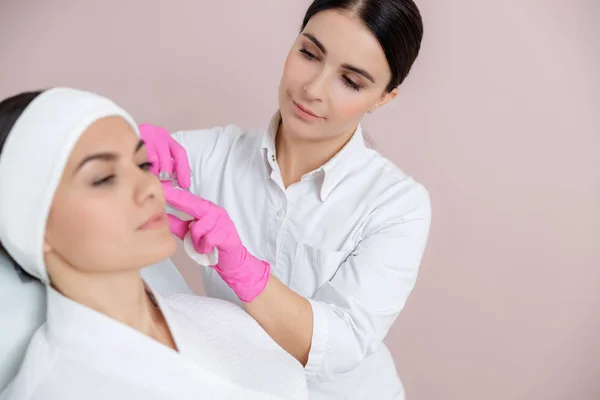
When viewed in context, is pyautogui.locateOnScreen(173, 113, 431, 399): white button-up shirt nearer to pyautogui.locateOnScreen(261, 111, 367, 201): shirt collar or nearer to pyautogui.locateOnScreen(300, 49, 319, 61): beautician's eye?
pyautogui.locateOnScreen(261, 111, 367, 201): shirt collar

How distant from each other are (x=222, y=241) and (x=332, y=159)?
1.37 feet

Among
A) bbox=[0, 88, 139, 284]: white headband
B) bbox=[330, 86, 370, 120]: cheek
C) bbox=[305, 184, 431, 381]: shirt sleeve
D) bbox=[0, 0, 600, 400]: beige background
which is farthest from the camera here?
bbox=[0, 0, 600, 400]: beige background

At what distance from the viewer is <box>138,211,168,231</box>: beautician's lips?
3.41ft

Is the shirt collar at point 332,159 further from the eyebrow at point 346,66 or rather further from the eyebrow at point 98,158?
the eyebrow at point 98,158

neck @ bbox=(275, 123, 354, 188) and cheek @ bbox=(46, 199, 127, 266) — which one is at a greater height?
neck @ bbox=(275, 123, 354, 188)

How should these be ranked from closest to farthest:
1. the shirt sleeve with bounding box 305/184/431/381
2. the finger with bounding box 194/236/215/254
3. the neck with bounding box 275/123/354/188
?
the finger with bounding box 194/236/215/254, the shirt sleeve with bounding box 305/184/431/381, the neck with bounding box 275/123/354/188

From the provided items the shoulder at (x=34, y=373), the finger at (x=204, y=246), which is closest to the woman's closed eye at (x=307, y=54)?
the finger at (x=204, y=246)

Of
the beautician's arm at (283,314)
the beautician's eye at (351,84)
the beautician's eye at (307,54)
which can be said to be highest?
the beautician's eye at (307,54)

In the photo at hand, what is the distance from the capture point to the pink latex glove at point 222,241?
1162 millimetres

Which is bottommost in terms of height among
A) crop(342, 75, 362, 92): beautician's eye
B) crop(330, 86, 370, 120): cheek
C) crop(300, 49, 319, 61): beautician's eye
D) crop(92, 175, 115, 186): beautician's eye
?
crop(92, 175, 115, 186): beautician's eye

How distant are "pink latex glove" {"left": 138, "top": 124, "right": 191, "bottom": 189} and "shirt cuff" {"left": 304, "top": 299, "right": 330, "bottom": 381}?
399mm

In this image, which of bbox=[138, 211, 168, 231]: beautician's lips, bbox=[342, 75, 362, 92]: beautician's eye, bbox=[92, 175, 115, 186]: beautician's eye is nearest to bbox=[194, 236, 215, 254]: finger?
bbox=[138, 211, 168, 231]: beautician's lips

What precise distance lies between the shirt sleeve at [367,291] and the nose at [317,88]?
29 centimetres

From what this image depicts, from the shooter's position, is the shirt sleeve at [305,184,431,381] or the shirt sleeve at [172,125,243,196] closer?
the shirt sleeve at [305,184,431,381]
